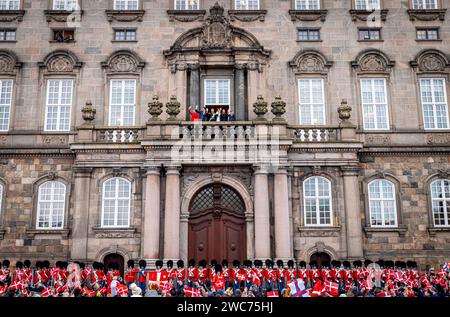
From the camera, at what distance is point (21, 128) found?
28688 millimetres

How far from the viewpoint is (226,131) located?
998 inches

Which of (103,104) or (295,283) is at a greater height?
(103,104)

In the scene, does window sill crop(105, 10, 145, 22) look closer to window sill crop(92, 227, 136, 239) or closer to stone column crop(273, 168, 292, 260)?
window sill crop(92, 227, 136, 239)

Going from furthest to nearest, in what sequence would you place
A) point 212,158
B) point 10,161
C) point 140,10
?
1. point 140,10
2. point 10,161
3. point 212,158

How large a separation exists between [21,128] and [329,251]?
17979 millimetres

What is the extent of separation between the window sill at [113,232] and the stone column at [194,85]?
773 cm

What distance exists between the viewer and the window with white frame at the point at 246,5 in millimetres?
30297

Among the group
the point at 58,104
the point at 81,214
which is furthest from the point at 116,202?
the point at 58,104

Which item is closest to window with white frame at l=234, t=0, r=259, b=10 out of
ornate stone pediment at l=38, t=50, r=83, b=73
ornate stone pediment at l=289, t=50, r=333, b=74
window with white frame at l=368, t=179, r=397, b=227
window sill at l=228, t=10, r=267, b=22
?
window sill at l=228, t=10, r=267, b=22

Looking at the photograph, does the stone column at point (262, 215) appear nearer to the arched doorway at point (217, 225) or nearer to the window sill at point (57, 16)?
the arched doorway at point (217, 225)
